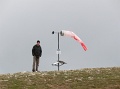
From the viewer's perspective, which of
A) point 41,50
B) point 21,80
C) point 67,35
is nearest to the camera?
point 21,80

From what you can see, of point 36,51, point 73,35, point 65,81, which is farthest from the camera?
point 73,35

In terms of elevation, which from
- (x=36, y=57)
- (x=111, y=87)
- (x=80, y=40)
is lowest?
(x=111, y=87)

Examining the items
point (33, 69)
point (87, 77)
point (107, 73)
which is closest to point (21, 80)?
point (87, 77)

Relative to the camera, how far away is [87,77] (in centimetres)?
2361

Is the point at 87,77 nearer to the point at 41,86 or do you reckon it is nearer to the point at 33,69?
the point at 41,86

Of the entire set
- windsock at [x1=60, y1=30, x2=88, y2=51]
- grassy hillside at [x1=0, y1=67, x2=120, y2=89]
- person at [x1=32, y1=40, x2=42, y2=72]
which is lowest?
grassy hillside at [x1=0, y1=67, x2=120, y2=89]

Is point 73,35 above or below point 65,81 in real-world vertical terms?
above

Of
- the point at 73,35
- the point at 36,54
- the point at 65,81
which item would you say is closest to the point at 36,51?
the point at 36,54

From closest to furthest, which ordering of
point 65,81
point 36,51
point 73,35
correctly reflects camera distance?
point 65,81 < point 36,51 < point 73,35

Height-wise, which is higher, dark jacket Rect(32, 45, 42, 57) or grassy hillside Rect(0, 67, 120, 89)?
dark jacket Rect(32, 45, 42, 57)

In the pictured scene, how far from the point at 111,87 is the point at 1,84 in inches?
256

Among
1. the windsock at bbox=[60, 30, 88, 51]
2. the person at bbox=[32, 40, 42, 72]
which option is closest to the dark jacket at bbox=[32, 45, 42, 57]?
the person at bbox=[32, 40, 42, 72]

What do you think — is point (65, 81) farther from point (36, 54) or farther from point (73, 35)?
point (73, 35)

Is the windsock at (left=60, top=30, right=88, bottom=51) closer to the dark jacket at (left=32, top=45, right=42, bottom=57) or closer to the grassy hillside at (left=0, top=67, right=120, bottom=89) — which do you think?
the dark jacket at (left=32, top=45, right=42, bottom=57)
